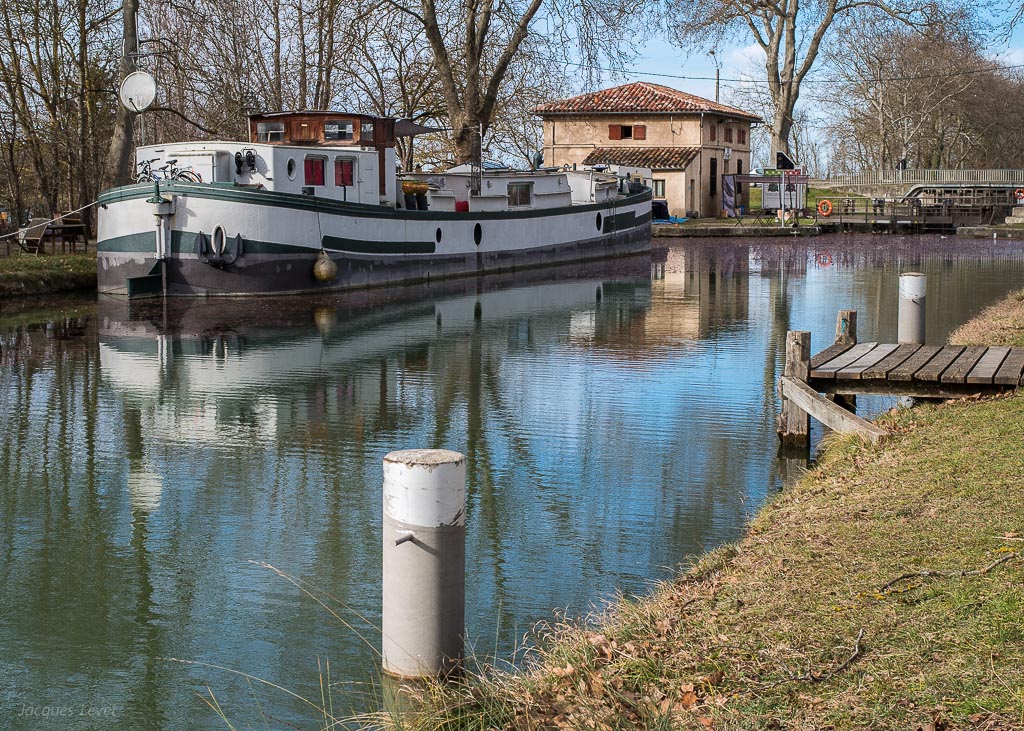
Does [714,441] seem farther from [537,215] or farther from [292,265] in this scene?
[537,215]

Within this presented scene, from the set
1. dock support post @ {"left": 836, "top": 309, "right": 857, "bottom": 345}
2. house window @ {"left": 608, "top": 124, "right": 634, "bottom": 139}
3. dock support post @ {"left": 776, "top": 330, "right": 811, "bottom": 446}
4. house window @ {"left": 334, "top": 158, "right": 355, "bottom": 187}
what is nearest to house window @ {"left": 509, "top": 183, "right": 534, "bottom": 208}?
house window @ {"left": 334, "top": 158, "right": 355, "bottom": 187}

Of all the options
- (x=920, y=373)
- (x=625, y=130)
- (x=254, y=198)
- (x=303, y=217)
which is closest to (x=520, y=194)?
(x=303, y=217)

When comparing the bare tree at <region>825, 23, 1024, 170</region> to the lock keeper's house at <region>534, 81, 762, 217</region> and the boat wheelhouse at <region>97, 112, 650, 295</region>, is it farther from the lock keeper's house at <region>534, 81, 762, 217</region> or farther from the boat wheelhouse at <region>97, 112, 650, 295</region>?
the boat wheelhouse at <region>97, 112, 650, 295</region>

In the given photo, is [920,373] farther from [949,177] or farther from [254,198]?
[949,177]

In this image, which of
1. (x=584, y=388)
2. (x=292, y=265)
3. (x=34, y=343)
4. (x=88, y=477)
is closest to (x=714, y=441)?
(x=584, y=388)

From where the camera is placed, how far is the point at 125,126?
26953 mm

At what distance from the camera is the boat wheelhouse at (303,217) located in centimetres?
2325

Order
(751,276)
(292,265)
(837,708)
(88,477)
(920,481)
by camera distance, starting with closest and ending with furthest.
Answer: (837,708)
(920,481)
(88,477)
(292,265)
(751,276)

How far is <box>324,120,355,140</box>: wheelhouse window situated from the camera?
87.8 feet

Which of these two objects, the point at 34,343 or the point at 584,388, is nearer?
the point at 584,388

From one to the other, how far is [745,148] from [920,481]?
58.1 metres

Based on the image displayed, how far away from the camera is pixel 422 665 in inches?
200

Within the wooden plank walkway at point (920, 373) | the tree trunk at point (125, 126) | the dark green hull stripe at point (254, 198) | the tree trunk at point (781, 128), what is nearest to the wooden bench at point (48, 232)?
the tree trunk at point (125, 126)

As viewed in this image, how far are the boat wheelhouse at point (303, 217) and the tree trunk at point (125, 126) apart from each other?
1.42 m
